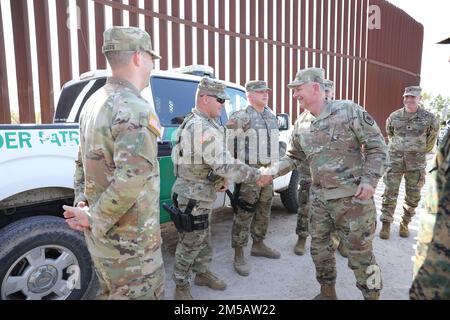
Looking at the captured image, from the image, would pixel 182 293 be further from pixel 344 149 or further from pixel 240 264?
pixel 344 149

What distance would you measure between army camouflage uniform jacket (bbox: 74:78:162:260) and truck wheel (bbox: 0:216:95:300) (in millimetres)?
698

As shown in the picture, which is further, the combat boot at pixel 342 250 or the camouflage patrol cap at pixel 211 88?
the combat boot at pixel 342 250

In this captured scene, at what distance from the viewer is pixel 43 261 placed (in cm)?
222

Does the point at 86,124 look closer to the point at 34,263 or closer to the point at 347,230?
the point at 34,263

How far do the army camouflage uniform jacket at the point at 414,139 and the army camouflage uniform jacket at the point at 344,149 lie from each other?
2.22m

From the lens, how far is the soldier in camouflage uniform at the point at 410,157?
4188mm

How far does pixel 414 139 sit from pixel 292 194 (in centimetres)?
178

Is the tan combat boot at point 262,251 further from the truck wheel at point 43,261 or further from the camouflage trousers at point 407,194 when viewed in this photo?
the truck wheel at point 43,261

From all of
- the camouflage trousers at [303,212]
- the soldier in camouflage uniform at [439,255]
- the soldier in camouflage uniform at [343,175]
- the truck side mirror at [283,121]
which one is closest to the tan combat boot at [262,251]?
the camouflage trousers at [303,212]

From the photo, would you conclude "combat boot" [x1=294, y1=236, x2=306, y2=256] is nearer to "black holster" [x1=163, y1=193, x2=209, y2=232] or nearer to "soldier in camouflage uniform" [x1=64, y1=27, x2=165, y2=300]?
"black holster" [x1=163, y1=193, x2=209, y2=232]

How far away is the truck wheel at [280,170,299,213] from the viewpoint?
189 inches
